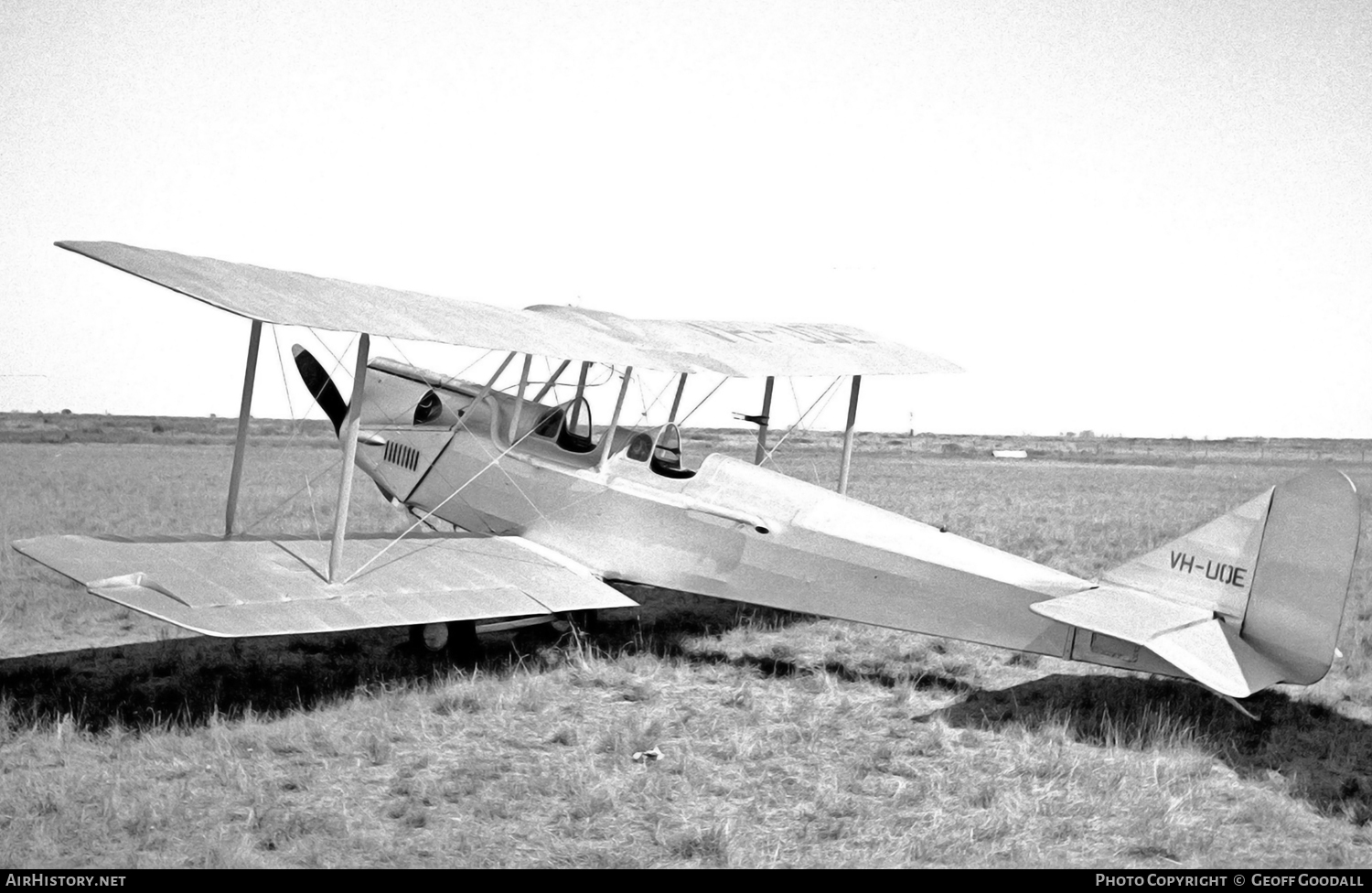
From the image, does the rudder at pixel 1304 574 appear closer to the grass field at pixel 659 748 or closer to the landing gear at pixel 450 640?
the grass field at pixel 659 748

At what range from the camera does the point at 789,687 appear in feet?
24.8

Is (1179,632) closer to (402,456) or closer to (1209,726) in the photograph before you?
(1209,726)

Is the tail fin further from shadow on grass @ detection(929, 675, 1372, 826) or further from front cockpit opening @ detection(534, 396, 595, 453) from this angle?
front cockpit opening @ detection(534, 396, 595, 453)

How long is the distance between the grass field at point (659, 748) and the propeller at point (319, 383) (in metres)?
2.46

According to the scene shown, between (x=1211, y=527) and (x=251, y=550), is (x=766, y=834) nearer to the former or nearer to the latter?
(x=1211, y=527)

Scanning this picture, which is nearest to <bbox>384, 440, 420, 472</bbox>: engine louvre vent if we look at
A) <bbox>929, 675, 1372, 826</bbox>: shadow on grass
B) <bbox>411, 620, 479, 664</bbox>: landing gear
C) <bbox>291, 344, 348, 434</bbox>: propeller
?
<bbox>291, 344, 348, 434</bbox>: propeller

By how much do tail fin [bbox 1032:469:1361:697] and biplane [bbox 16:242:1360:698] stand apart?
0.01 m

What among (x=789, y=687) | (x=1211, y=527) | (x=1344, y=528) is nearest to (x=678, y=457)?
(x=789, y=687)

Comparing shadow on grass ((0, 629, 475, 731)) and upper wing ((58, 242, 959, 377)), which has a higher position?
upper wing ((58, 242, 959, 377))

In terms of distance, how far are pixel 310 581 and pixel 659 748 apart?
2.67m

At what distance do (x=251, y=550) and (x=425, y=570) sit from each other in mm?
1243

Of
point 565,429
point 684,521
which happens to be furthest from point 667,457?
point 565,429

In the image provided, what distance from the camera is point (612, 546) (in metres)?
8.32

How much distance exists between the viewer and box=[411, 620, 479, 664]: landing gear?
8062 mm
